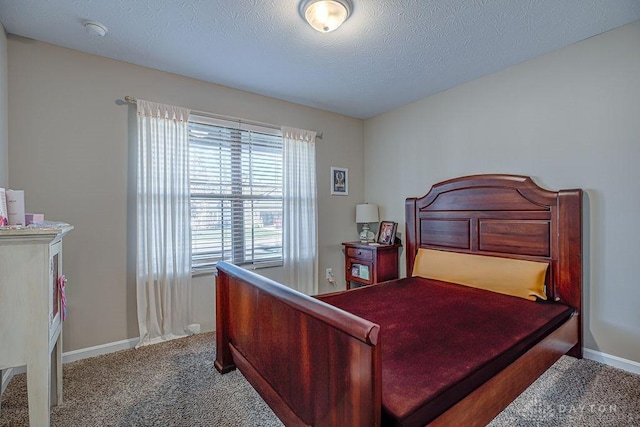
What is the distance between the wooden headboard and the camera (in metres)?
2.28

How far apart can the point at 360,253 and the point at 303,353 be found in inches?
93.5

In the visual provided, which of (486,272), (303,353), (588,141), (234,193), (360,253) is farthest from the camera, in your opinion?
(360,253)

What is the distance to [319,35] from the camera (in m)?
2.13

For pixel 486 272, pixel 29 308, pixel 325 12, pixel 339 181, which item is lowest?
pixel 486 272

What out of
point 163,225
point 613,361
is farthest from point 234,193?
point 613,361

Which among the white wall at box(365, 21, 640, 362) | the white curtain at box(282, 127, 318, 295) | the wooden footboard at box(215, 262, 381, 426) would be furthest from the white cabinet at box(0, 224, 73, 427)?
the white wall at box(365, 21, 640, 362)

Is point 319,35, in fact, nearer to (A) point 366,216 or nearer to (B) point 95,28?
(B) point 95,28

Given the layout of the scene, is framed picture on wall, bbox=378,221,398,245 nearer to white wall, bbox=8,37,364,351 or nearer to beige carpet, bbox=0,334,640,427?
beige carpet, bbox=0,334,640,427

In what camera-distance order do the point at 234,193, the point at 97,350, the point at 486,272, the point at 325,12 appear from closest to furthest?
the point at 325,12, the point at 97,350, the point at 486,272, the point at 234,193

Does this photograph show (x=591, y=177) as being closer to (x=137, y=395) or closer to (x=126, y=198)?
(x=137, y=395)

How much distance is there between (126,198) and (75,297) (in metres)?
0.85

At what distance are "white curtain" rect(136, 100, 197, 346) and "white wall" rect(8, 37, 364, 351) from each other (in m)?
0.12

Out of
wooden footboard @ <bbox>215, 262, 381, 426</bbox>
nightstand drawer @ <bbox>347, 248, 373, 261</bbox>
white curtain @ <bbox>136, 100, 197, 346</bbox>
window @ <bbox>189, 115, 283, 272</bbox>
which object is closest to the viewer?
wooden footboard @ <bbox>215, 262, 381, 426</bbox>

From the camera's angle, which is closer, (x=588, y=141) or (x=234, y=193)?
(x=588, y=141)
